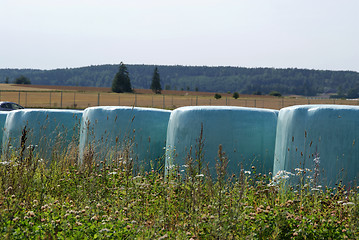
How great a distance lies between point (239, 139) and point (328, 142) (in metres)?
1.24

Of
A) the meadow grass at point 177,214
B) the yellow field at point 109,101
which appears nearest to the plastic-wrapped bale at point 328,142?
the meadow grass at point 177,214

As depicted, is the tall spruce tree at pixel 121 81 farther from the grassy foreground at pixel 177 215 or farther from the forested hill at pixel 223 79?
the grassy foreground at pixel 177 215

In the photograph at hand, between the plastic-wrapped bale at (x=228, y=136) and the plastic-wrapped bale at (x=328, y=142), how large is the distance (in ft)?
2.11

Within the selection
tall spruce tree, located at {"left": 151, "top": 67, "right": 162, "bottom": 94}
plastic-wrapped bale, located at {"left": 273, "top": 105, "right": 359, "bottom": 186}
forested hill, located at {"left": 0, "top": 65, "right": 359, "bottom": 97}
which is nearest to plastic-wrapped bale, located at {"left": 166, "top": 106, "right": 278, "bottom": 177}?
plastic-wrapped bale, located at {"left": 273, "top": 105, "right": 359, "bottom": 186}

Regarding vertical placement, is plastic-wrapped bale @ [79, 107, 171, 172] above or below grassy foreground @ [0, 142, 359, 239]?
above

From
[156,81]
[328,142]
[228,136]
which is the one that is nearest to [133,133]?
[228,136]

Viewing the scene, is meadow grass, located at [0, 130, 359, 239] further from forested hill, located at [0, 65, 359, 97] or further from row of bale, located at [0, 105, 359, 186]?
forested hill, located at [0, 65, 359, 97]

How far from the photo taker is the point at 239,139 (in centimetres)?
648

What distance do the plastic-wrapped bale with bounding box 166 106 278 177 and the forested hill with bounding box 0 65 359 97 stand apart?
6714 inches

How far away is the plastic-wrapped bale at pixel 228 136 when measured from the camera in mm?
6445

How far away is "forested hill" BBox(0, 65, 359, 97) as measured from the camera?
181 meters

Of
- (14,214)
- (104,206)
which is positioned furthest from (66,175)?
(14,214)

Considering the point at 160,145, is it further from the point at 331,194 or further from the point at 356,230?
the point at 356,230

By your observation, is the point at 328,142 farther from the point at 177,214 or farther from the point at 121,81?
the point at 121,81
